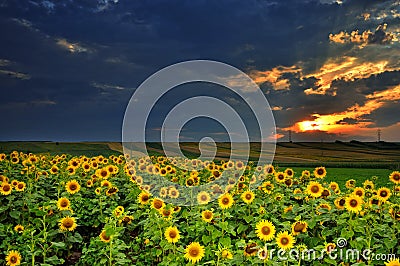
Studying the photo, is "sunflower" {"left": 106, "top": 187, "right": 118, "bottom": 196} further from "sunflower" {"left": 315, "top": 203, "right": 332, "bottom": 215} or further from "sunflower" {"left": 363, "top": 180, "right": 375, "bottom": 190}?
"sunflower" {"left": 363, "top": 180, "right": 375, "bottom": 190}

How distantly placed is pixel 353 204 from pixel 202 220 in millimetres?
2216

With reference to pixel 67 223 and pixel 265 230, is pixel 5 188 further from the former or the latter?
pixel 265 230

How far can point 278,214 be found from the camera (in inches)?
266

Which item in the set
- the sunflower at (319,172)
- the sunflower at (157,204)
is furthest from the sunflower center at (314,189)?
the sunflower at (157,204)

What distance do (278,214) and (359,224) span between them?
4.86ft

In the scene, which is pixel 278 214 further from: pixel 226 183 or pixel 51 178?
pixel 51 178

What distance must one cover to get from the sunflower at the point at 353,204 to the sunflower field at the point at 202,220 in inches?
0.5

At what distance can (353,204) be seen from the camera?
556 centimetres

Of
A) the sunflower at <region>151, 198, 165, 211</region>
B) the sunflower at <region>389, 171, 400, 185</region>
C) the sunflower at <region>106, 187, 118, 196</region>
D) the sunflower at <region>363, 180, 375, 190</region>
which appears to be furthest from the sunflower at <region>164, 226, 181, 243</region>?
the sunflower at <region>389, 171, 400, 185</region>

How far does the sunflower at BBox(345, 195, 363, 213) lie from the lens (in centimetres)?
553

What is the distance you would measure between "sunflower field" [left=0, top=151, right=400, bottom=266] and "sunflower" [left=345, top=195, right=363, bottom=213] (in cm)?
1

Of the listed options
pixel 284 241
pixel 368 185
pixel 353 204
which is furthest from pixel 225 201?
pixel 368 185

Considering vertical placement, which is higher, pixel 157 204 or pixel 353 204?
pixel 353 204

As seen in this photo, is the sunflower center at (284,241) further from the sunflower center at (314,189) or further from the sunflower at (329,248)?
the sunflower center at (314,189)
